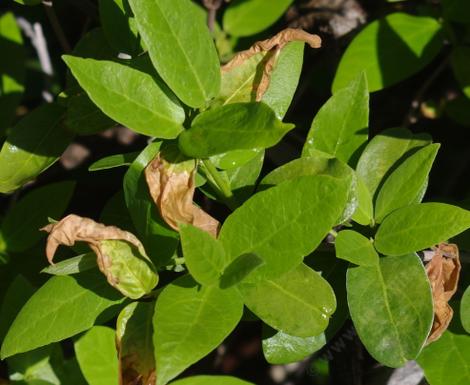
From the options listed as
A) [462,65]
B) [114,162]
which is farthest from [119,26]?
[462,65]

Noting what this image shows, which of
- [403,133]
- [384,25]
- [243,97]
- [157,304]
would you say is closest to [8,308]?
[157,304]

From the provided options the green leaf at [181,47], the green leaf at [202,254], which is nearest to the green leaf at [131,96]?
the green leaf at [181,47]

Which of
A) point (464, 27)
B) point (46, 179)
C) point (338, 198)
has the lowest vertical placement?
point (46, 179)

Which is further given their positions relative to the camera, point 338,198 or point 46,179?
point 46,179

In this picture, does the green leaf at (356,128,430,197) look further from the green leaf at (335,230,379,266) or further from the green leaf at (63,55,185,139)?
the green leaf at (63,55,185,139)

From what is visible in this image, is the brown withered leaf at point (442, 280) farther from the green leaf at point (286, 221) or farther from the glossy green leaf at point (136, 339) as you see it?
the glossy green leaf at point (136, 339)

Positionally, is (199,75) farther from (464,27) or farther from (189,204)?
(464,27)

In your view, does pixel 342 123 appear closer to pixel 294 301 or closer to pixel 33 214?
pixel 294 301
